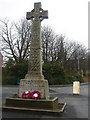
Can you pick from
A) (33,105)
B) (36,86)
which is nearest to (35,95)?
(36,86)

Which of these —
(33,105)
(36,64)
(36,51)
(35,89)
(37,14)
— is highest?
(37,14)

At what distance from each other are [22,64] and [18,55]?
1260 cm

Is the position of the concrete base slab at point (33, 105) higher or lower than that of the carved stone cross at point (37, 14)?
lower

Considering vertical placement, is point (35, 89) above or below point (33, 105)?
above

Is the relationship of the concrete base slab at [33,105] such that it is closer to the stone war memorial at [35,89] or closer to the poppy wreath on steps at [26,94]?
the stone war memorial at [35,89]

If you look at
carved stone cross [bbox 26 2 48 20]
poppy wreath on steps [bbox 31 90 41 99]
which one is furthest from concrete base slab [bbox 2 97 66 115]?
carved stone cross [bbox 26 2 48 20]

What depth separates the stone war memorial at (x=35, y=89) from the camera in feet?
39.5

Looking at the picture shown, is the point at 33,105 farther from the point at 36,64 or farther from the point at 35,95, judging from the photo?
the point at 36,64

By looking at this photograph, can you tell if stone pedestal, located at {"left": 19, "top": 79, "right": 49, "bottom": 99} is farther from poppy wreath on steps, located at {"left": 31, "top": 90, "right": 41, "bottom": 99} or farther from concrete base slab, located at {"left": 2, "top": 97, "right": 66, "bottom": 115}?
concrete base slab, located at {"left": 2, "top": 97, "right": 66, "bottom": 115}

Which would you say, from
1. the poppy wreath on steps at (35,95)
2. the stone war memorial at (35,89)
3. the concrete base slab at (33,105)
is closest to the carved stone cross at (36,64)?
the stone war memorial at (35,89)

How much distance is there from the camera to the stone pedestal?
13.3 meters

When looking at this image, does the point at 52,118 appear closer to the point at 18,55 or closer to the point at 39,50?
the point at 39,50

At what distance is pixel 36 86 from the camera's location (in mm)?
13508

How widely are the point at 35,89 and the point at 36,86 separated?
150mm
